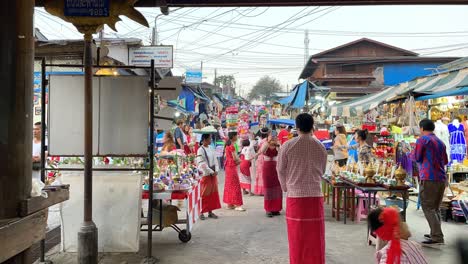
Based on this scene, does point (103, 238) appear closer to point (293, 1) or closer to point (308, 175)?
point (308, 175)

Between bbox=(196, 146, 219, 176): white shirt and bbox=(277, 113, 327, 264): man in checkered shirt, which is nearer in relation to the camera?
bbox=(277, 113, 327, 264): man in checkered shirt

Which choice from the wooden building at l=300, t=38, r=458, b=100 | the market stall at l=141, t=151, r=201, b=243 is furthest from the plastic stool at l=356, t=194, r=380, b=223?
the wooden building at l=300, t=38, r=458, b=100

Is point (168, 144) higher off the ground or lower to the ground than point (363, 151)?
higher

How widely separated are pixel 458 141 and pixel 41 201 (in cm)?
1062

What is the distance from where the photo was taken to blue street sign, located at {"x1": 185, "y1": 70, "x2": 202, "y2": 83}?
29381 millimetres

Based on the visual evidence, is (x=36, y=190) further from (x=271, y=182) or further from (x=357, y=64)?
(x=357, y=64)

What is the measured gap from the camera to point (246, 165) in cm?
1198

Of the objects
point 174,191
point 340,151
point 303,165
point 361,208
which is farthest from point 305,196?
point 340,151

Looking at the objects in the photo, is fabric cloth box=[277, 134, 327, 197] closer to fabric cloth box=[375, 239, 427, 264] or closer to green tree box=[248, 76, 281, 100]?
fabric cloth box=[375, 239, 427, 264]

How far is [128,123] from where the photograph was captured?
6.20 m

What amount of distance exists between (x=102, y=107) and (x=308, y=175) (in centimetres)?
300

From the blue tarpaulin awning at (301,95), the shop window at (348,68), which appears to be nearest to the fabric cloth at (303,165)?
the blue tarpaulin awning at (301,95)

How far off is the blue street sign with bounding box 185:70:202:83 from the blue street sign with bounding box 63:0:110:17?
23736 mm

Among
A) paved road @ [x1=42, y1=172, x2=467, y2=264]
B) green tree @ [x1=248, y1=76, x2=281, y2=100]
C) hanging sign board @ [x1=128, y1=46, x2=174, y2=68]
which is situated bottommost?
paved road @ [x1=42, y1=172, x2=467, y2=264]
